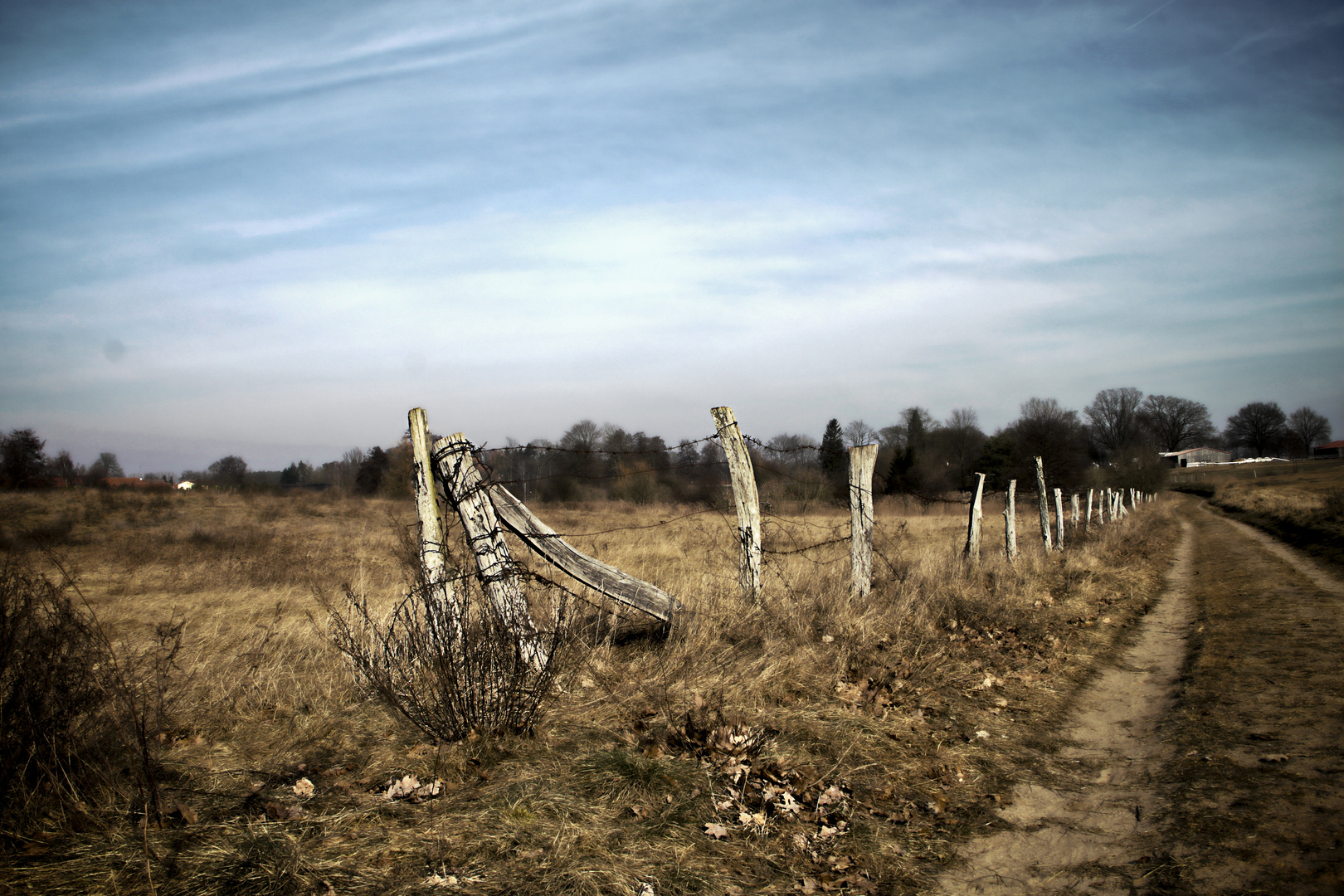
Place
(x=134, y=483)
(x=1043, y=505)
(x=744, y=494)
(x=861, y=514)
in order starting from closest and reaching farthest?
1. (x=744, y=494)
2. (x=861, y=514)
3. (x=1043, y=505)
4. (x=134, y=483)

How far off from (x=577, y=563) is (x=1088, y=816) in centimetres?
361

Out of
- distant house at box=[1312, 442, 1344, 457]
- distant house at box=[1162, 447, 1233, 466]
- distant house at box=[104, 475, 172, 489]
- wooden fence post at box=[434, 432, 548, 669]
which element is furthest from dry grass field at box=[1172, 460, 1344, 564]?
distant house at box=[1312, 442, 1344, 457]

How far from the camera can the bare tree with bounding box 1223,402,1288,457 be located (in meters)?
103

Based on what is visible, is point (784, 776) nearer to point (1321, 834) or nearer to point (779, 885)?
point (779, 885)

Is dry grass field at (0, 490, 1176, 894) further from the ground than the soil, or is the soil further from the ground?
dry grass field at (0, 490, 1176, 894)

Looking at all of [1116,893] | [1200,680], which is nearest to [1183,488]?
[1200,680]

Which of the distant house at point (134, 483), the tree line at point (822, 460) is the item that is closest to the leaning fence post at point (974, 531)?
the tree line at point (822, 460)

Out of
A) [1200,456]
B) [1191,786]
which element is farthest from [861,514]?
[1200,456]

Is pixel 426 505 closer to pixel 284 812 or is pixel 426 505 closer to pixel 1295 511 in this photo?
pixel 284 812

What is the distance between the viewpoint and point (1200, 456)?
112062 millimetres

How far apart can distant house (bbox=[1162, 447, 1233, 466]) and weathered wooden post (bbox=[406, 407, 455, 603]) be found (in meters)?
124

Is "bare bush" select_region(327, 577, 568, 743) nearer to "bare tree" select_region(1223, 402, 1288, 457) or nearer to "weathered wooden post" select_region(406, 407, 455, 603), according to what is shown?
"weathered wooden post" select_region(406, 407, 455, 603)

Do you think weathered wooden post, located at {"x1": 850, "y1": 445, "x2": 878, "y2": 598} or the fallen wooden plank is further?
weathered wooden post, located at {"x1": 850, "y1": 445, "x2": 878, "y2": 598}

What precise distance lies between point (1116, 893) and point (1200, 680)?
13.7ft
